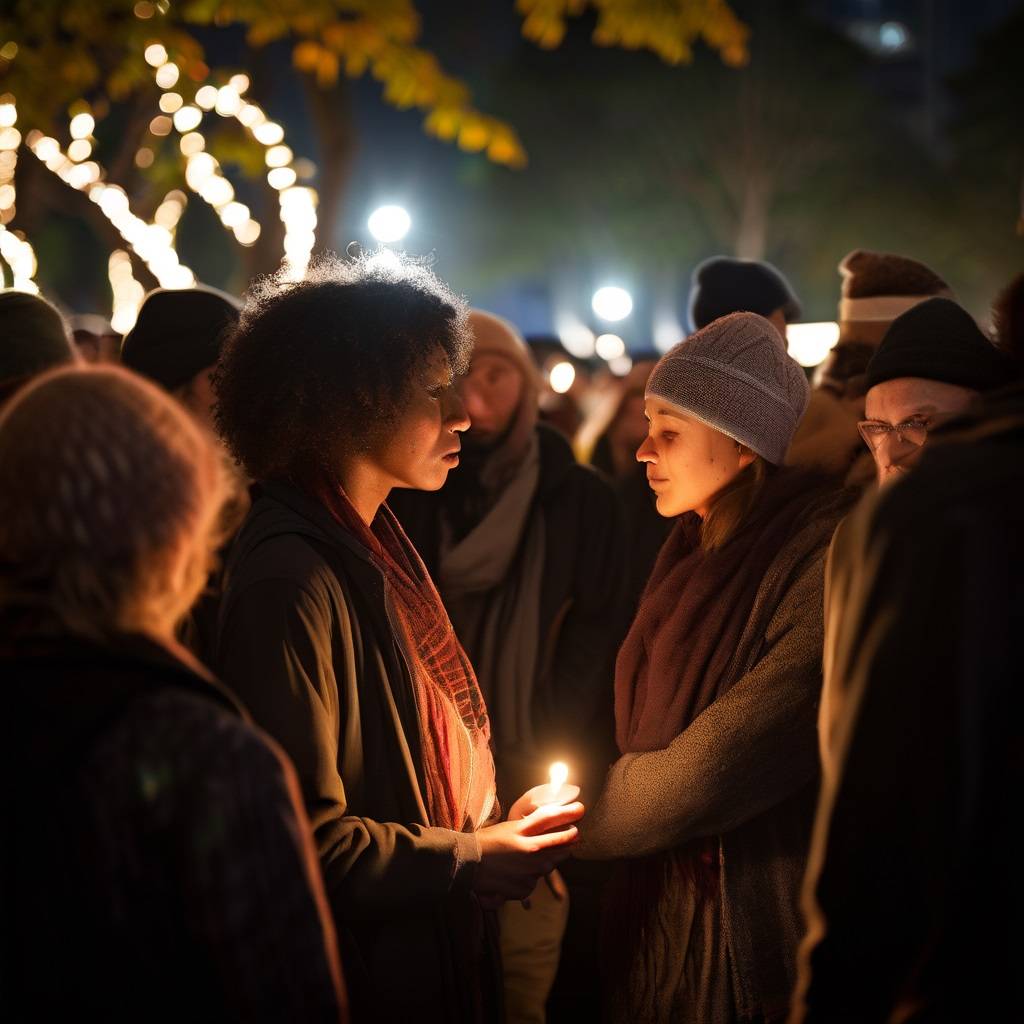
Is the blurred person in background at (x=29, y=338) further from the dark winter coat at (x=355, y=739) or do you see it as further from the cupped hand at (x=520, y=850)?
the cupped hand at (x=520, y=850)

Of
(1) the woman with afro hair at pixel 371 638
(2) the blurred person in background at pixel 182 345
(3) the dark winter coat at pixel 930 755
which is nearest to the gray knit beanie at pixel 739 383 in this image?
(1) the woman with afro hair at pixel 371 638

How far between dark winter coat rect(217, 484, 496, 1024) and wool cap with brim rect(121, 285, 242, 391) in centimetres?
158

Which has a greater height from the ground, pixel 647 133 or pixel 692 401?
pixel 647 133

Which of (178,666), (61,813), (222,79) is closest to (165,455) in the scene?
(178,666)

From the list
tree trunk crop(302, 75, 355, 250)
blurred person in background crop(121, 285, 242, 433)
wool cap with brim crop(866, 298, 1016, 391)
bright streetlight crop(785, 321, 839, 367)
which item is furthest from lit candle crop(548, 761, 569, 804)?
tree trunk crop(302, 75, 355, 250)

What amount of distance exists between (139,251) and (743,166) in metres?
34.1

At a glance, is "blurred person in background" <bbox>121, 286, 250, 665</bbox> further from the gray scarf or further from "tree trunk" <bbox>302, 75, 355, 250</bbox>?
"tree trunk" <bbox>302, 75, 355, 250</bbox>

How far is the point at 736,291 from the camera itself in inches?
195

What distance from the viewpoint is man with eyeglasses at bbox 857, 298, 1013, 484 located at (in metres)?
2.74

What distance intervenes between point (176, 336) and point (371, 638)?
203cm

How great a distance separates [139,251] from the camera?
8984 millimetres

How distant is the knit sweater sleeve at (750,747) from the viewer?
110 inches

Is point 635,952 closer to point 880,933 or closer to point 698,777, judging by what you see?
point 698,777

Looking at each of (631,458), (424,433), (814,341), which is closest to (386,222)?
(631,458)
